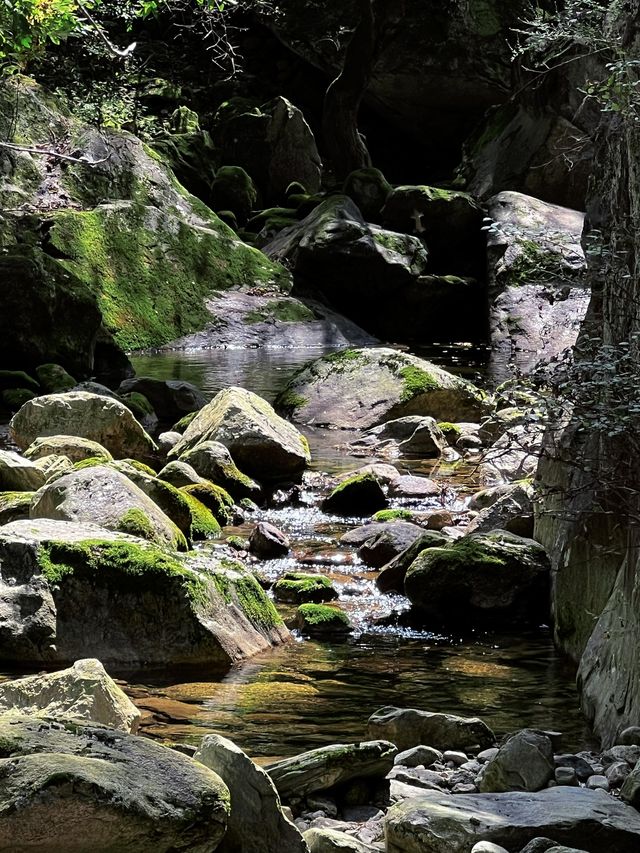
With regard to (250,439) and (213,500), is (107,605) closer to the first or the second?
(213,500)

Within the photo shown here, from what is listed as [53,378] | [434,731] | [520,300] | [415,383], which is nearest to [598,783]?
[434,731]

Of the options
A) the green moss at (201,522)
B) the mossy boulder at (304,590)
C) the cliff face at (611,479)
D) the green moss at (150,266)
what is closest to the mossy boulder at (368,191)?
the green moss at (150,266)

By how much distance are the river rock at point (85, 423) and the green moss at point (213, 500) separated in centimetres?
198

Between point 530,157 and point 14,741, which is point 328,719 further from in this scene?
point 530,157

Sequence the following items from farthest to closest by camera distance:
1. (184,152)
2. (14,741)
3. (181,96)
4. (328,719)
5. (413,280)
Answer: (181,96)
(184,152)
(413,280)
(328,719)
(14,741)

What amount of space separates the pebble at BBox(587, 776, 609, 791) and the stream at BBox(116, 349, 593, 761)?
2.51ft

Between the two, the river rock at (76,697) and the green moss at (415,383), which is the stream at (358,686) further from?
the green moss at (415,383)

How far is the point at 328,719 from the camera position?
18.2 feet

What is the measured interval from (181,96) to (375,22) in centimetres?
1201

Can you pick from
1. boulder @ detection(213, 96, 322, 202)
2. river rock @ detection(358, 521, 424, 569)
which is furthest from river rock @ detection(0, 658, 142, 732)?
boulder @ detection(213, 96, 322, 202)

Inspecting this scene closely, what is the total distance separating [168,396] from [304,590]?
25.6ft

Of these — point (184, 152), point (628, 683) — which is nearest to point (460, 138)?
point (184, 152)

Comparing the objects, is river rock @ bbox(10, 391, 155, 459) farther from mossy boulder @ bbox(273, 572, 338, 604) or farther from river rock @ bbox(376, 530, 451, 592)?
river rock @ bbox(376, 530, 451, 592)

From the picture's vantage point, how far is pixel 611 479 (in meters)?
4.80
